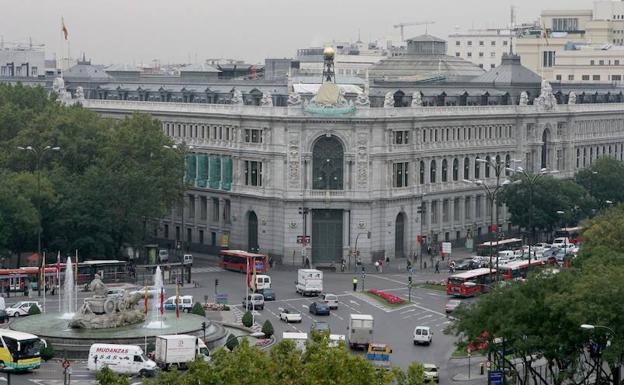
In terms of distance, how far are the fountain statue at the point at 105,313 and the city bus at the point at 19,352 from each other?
8512 millimetres

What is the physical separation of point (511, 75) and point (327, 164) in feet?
136

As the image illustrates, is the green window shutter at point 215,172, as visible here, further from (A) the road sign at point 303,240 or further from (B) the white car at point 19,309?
(B) the white car at point 19,309

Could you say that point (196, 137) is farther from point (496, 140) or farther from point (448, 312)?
point (448, 312)

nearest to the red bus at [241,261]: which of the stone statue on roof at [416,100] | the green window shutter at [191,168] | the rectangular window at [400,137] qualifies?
the rectangular window at [400,137]

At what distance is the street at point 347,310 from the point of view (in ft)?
323

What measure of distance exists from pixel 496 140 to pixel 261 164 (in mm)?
31303

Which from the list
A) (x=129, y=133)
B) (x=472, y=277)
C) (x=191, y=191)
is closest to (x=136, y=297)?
(x=472, y=277)

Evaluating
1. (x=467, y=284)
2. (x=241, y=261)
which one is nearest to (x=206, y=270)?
(x=241, y=261)

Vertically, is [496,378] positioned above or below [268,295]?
below

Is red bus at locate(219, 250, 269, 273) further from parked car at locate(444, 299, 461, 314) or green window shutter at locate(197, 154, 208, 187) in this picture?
parked car at locate(444, 299, 461, 314)

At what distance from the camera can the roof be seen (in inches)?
7313

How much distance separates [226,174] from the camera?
159m

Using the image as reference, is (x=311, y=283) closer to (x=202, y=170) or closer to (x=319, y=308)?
(x=319, y=308)

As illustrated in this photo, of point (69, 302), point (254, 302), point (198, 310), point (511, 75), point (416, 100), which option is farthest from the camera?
point (511, 75)
